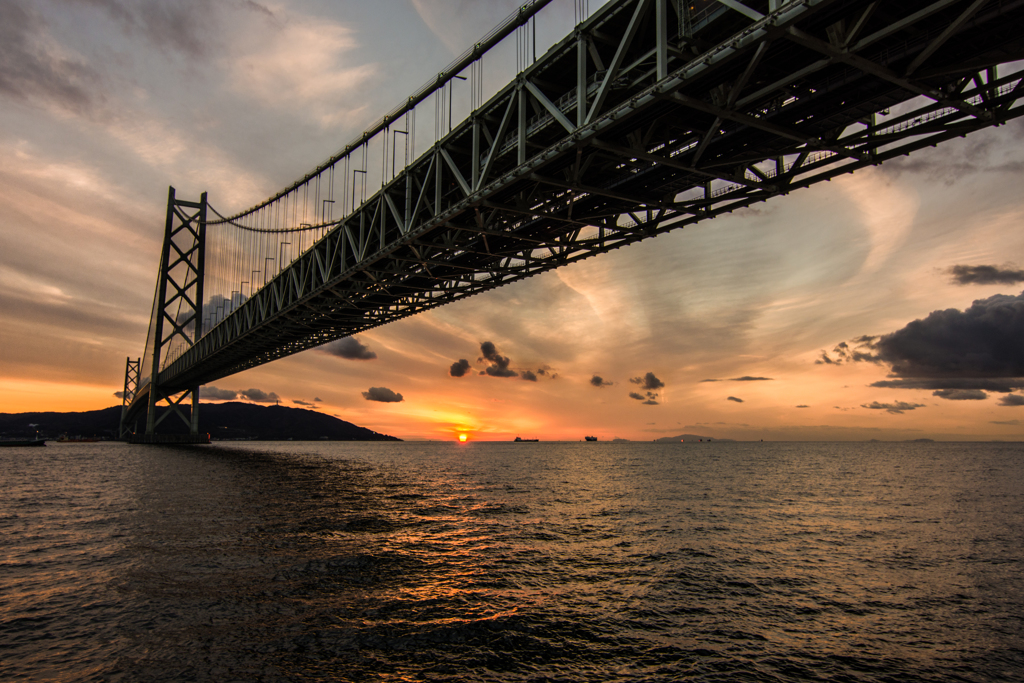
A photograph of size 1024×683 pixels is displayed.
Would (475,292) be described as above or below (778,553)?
above

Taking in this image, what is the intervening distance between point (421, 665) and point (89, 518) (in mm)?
19794

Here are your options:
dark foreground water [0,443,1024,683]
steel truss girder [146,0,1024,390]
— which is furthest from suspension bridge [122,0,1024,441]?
dark foreground water [0,443,1024,683]

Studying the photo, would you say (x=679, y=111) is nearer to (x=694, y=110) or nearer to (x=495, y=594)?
(x=694, y=110)

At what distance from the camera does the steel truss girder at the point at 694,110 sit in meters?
12.8

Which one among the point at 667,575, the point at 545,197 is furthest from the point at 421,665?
the point at 545,197

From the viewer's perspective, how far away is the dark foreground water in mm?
8797

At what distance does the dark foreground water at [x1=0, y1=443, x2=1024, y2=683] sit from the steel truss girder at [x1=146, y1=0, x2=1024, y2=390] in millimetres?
11560

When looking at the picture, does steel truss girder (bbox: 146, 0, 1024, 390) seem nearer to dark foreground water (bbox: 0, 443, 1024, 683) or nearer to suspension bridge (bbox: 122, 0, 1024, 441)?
suspension bridge (bbox: 122, 0, 1024, 441)

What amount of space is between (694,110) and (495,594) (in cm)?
1444

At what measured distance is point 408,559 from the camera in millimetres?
15164

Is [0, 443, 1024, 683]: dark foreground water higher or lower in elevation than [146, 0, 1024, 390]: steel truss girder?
lower

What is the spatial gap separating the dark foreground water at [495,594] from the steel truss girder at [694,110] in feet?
37.9

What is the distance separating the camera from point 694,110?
1709 centimetres

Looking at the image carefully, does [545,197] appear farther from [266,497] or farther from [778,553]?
[266,497]
